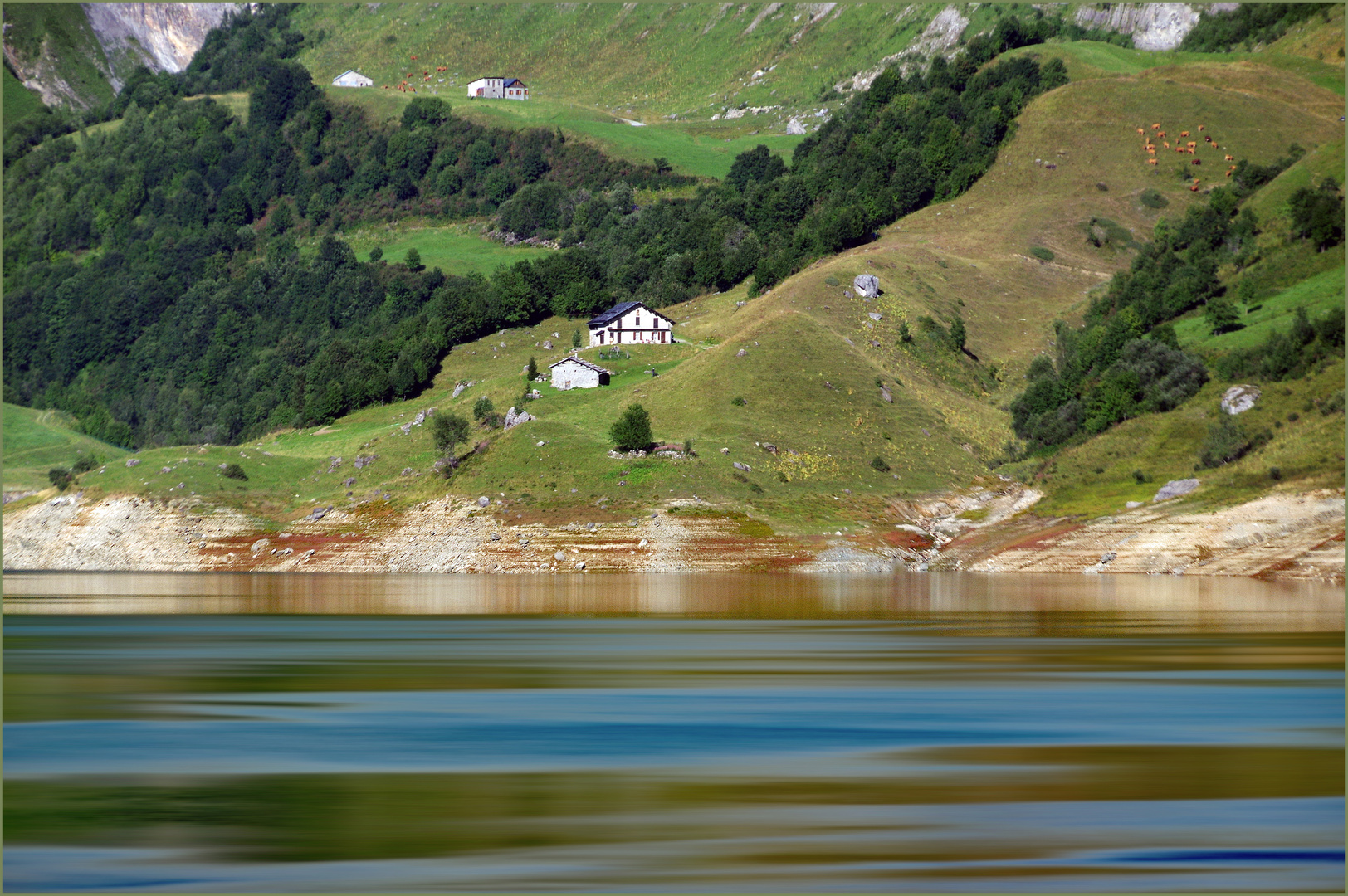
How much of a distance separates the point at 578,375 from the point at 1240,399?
7369 cm

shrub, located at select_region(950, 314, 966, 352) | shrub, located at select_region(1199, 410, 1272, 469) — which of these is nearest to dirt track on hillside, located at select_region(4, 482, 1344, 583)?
shrub, located at select_region(1199, 410, 1272, 469)

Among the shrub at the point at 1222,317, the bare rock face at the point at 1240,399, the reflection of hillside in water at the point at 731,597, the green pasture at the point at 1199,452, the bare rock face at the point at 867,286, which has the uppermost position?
the bare rock face at the point at 867,286

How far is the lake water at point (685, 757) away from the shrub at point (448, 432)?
260 feet

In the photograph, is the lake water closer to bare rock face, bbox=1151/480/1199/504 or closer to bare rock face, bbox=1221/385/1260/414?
bare rock face, bbox=1151/480/1199/504

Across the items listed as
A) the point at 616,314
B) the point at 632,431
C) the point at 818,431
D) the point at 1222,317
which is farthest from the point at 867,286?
the point at 632,431

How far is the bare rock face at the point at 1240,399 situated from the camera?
392ft

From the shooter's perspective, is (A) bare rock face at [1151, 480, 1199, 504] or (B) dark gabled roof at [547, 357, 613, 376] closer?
(A) bare rock face at [1151, 480, 1199, 504]

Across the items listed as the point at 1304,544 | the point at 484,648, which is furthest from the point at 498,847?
the point at 1304,544

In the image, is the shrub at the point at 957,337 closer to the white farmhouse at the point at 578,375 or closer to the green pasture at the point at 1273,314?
the green pasture at the point at 1273,314

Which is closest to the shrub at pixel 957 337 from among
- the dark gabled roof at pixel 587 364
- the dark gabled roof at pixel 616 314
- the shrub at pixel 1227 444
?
the dark gabled roof at pixel 616 314

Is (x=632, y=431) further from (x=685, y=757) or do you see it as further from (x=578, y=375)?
(x=685, y=757)

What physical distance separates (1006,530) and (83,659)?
8359 centimetres

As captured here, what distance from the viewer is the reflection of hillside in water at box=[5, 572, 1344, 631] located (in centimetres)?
6969

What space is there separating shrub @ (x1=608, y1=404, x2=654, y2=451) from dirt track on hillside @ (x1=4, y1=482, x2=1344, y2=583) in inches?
435
